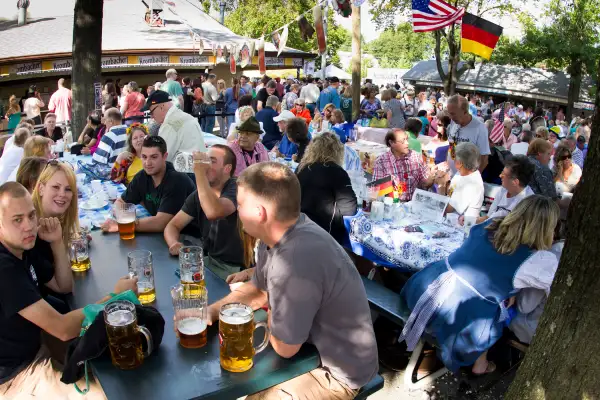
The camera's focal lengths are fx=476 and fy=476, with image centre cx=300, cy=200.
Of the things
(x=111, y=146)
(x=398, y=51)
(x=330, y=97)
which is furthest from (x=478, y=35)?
(x=398, y=51)

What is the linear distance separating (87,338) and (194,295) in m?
0.45

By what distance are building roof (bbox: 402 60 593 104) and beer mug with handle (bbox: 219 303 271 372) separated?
2824 cm

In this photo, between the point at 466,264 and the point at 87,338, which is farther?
the point at 466,264

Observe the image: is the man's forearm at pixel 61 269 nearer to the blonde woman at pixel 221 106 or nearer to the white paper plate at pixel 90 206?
the white paper plate at pixel 90 206

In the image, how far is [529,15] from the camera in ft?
79.2

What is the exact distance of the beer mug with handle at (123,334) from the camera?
175cm

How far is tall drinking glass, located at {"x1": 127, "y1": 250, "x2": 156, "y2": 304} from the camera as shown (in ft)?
7.58

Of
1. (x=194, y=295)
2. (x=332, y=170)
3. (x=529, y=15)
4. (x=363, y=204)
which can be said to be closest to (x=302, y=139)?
(x=363, y=204)

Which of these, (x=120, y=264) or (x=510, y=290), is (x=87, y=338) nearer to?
(x=120, y=264)

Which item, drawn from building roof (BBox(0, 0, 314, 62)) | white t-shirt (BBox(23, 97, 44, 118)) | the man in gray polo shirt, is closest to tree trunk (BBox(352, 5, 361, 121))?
building roof (BBox(0, 0, 314, 62))

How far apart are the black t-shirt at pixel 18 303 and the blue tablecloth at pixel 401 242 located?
233 cm

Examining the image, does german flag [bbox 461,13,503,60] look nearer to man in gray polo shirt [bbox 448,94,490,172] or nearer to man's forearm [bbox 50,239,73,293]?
man in gray polo shirt [bbox 448,94,490,172]

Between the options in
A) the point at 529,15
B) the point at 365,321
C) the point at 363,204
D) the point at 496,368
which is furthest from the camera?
the point at 529,15

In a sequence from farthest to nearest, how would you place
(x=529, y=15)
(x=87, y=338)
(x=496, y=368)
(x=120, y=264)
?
(x=529, y=15) < (x=496, y=368) < (x=120, y=264) < (x=87, y=338)
